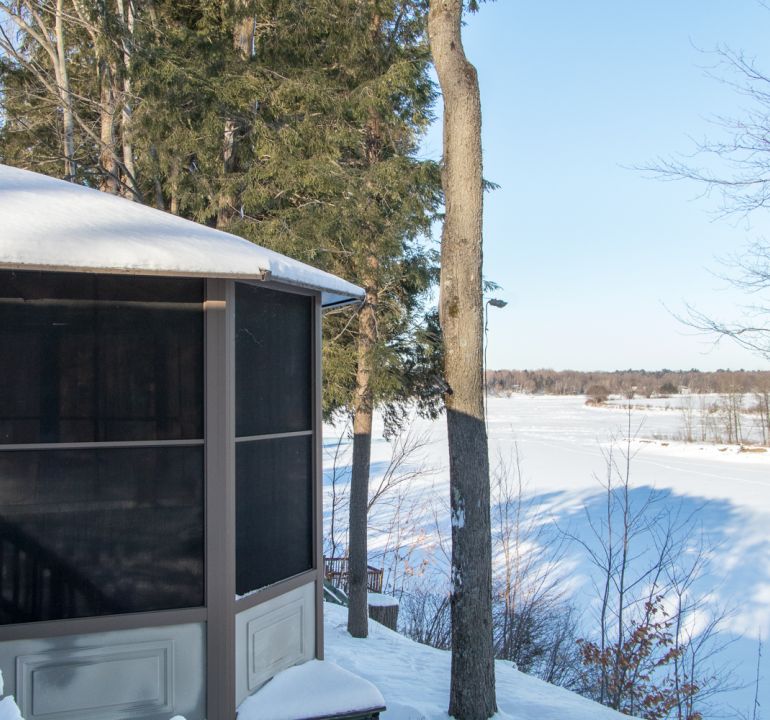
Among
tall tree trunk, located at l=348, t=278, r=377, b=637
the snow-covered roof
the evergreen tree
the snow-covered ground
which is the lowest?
the snow-covered ground

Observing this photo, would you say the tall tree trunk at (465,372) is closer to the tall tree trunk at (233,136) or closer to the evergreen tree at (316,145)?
the evergreen tree at (316,145)

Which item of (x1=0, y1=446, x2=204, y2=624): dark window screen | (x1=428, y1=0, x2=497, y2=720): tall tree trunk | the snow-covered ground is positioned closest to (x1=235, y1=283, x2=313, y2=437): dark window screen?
(x1=0, y1=446, x2=204, y2=624): dark window screen

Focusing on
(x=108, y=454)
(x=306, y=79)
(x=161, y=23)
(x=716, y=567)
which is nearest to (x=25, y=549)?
(x=108, y=454)

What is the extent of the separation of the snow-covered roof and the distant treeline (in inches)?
346

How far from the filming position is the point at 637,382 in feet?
83.1

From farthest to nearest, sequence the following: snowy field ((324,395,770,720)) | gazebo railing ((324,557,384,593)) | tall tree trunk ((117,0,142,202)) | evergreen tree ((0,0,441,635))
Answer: gazebo railing ((324,557,384,593)) < snowy field ((324,395,770,720)) < tall tree trunk ((117,0,142,202)) < evergreen tree ((0,0,441,635))

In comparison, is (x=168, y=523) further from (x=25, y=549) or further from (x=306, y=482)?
(x=306, y=482)

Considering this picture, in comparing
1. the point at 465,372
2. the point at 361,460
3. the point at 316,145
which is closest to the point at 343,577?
the point at 361,460

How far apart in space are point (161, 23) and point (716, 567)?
50.4ft

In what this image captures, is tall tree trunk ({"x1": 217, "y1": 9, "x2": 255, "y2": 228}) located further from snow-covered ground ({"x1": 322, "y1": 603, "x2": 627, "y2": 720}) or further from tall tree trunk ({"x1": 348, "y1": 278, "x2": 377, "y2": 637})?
snow-covered ground ({"x1": 322, "y1": 603, "x2": 627, "y2": 720})

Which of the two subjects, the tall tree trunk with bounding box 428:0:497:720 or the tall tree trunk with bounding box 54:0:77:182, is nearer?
the tall tree trunk with bounding box 428:0:497:720

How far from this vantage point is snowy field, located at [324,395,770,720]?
507 inches

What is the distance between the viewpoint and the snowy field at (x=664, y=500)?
12.9 meters

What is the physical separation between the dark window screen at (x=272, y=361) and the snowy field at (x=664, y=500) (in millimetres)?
7347
